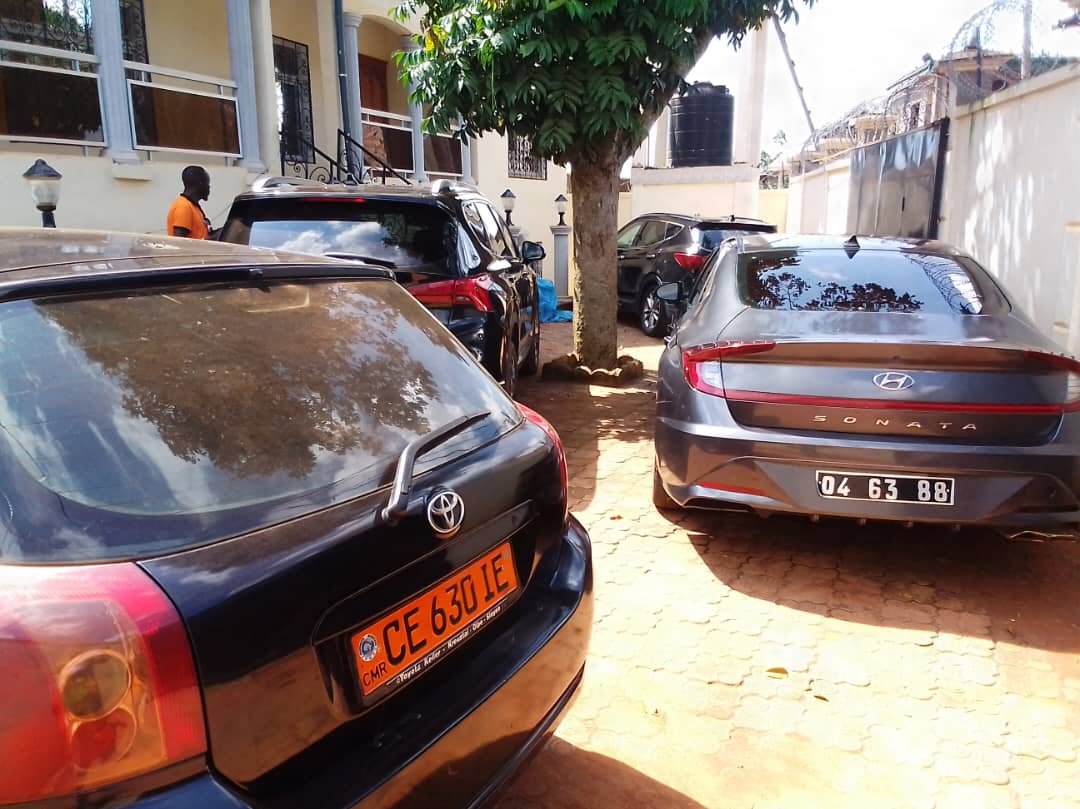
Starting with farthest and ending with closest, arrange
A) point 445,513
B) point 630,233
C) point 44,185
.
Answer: point 630,233 → point 44,185 → point 445,513

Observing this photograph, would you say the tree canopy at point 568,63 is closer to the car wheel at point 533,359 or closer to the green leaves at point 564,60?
the green leaves at point 564,60

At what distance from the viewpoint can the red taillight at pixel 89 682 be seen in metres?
1.17

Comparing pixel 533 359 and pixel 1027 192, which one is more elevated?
pixel 1027 192

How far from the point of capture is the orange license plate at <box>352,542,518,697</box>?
1.59m

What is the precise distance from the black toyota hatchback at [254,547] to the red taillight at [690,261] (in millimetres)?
8897

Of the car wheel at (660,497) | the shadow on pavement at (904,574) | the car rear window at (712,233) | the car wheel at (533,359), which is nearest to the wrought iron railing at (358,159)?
the car rear window at (712,233)

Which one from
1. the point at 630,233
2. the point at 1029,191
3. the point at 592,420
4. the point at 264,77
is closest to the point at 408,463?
the point at 592,420

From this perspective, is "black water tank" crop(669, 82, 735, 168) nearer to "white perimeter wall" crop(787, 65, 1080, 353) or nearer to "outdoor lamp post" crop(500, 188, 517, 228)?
"outdoor lamp post" crop(500, 188, 517, 228)

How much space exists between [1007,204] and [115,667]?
9.32m

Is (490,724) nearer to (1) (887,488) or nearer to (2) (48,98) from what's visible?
(1) (887,488)

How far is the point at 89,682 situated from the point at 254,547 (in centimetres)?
33

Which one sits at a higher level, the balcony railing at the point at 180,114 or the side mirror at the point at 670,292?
the balcony railing at the point at 180,114

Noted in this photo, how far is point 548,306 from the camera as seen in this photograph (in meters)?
13.0

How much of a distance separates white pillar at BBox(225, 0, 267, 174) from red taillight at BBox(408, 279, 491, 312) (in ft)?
19.6
